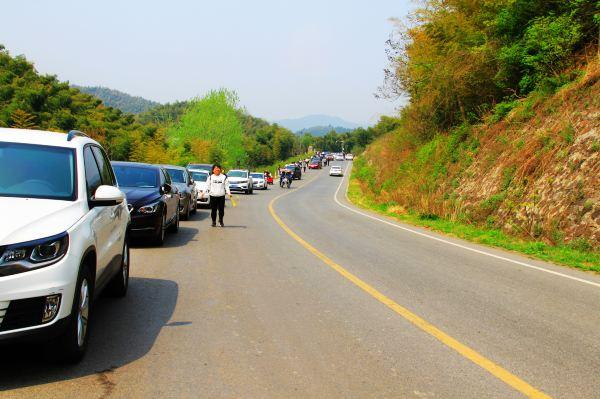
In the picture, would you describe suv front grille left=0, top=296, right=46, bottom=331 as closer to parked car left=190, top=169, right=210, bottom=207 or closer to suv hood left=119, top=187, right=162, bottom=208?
suv hood left=119, top=187, right=162, bottom=208

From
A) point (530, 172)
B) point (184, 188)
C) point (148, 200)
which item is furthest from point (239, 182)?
point (148, 200)

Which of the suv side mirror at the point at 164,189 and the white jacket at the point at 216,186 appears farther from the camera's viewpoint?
the white jacket at the point at 216,186

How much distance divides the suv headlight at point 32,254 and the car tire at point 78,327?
312mm

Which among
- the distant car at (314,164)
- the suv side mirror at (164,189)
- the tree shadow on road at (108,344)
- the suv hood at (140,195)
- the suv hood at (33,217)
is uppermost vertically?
the suv hood at (33,217)

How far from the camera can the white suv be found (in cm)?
379

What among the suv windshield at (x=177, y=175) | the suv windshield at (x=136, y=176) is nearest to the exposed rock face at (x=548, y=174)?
the suv windshield at (x=136, y=176)

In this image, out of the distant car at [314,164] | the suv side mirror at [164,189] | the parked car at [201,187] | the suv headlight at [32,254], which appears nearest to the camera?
the suv headlight at [32,254]

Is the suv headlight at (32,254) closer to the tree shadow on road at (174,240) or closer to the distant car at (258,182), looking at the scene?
the tree shadow on road at (174,240)

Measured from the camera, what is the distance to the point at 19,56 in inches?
2534

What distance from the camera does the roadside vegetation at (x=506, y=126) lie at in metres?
13.6

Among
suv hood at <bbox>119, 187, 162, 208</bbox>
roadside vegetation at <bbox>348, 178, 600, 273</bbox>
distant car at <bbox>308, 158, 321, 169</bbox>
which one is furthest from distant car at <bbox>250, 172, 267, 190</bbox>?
distant car at <bbox>308, 158, 321, 169</bbox>

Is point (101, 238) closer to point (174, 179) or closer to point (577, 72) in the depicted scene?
point (174, 179)

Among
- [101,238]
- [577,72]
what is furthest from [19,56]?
[101,238]

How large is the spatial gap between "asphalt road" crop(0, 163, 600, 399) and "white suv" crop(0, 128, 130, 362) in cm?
46
